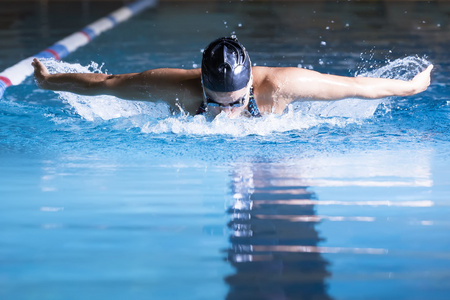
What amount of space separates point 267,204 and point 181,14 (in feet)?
24.4

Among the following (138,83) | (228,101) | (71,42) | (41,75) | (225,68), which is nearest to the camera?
(225,68)

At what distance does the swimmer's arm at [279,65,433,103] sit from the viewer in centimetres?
300

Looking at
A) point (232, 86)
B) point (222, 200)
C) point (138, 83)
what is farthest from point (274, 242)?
point (138, 83)

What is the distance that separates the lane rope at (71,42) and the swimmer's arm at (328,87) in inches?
88.5

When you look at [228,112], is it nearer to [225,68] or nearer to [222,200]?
[225,68]

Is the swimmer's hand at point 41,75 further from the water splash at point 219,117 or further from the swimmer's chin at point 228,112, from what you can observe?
the swimmer's chin at point 228,112

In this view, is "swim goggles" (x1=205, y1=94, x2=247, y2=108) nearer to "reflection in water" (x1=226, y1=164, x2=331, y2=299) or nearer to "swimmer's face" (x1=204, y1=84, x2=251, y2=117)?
"swimmer's face" (x1=204, y1=84, x2=251, y2=117)

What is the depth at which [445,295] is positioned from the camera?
1681 mm

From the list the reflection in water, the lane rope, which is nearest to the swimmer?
the reflection in water

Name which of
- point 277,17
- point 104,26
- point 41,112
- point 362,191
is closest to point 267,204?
point 362,191

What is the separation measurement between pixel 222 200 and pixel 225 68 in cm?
64

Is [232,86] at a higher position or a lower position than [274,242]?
higher

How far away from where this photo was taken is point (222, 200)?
2.45 metres

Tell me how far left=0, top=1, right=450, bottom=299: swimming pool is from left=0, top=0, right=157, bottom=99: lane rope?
343mm
